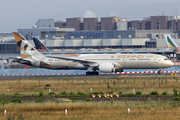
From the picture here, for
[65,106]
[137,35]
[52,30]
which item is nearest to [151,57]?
[65,106]

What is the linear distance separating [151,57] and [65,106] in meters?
36.4

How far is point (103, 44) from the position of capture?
125 metres

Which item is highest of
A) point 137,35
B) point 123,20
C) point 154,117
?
point 123,20

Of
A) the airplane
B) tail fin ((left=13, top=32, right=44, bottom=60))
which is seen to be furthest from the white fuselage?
tail fin ((left=13, top=32, right=44, bottom=60))

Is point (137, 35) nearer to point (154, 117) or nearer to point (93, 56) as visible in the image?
point (93, 56)

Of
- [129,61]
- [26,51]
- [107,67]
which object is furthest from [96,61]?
[26,51]

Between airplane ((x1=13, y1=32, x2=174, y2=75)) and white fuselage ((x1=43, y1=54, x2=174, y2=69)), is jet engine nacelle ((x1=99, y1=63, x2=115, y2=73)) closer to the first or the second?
airplane ((x1=13, y1=32, x2=174, y2=75))

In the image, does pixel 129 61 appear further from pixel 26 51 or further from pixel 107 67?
pixel 26 51

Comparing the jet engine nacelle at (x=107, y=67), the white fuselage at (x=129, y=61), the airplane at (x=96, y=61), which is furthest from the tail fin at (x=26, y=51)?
the jet engine nacelle at (x=107, y=67)

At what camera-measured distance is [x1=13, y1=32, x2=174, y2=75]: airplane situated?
57344 mm

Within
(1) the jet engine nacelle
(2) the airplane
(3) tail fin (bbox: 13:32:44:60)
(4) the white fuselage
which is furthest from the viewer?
(3) tail fin (bbox: 13:32:44:60)

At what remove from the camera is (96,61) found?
5984 cm

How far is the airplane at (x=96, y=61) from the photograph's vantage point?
57.3m

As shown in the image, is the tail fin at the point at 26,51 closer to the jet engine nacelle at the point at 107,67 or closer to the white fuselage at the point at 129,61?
the white fuselage at the point at 129,61
